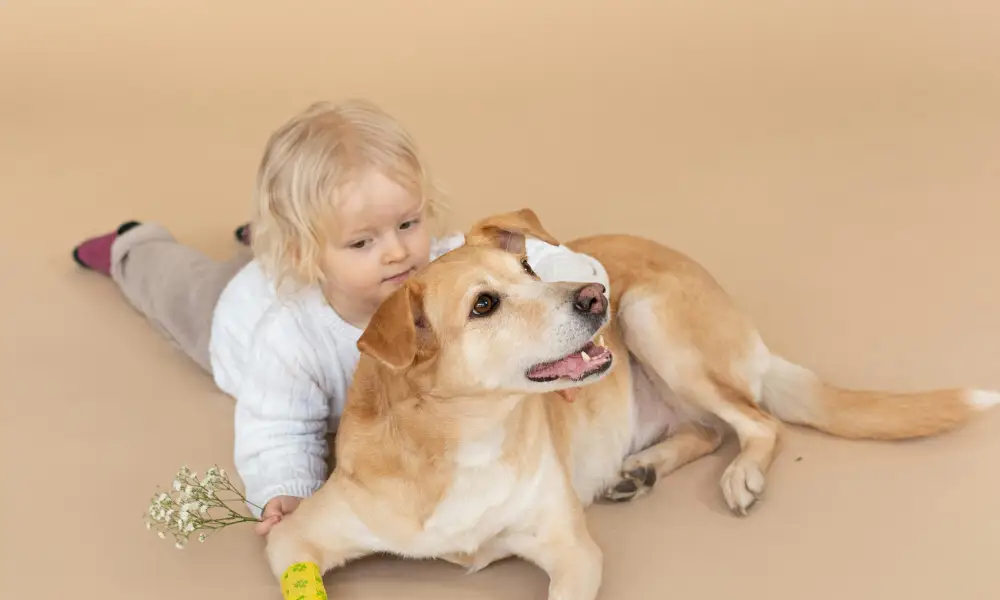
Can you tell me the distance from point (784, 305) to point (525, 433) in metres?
1.54

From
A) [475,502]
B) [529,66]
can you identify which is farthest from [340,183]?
[529,66]

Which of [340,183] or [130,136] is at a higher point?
[340,183]

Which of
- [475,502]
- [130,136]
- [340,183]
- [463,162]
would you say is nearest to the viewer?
[475,502]

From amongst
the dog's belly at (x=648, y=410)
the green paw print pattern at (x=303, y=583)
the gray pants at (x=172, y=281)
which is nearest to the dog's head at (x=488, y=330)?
the green paw print pattern at (x=303, y=583)

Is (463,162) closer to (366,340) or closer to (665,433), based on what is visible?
(665,433)

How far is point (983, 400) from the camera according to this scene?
275 cm

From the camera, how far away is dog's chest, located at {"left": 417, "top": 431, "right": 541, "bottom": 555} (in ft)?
7.60

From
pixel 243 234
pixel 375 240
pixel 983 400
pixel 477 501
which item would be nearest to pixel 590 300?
pixel 477 501

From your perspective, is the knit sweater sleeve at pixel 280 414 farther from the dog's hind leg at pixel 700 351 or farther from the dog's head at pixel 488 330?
the dog's hind leg at pixel 700 351

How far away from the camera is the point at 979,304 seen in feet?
11.4

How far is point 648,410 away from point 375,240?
95 cm

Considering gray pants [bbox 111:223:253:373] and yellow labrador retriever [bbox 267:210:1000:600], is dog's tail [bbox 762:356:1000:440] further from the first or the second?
gray pants [bbox 111:223:253:373]

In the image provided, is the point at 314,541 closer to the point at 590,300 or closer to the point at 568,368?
A: the point at 568,368

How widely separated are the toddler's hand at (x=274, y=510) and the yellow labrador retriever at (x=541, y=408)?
150 millimetres
